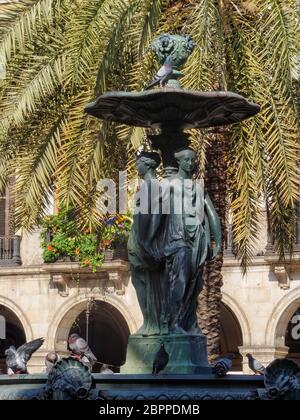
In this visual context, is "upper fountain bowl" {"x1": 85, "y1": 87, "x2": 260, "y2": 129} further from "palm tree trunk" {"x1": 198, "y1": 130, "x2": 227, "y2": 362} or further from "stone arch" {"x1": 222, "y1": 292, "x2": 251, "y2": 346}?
"stone arch" {"x1": 222, "y1": 292, "x2": 251, "y2": 346}

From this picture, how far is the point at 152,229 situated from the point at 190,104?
1.14 m

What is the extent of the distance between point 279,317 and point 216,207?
43.5 ft

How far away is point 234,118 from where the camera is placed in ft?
41.9

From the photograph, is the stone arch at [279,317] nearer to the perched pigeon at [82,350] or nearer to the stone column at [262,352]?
the stone column at [262,352]

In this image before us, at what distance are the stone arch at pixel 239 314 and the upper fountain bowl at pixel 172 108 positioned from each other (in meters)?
19.0

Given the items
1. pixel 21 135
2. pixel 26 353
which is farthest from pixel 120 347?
pixel 26 353

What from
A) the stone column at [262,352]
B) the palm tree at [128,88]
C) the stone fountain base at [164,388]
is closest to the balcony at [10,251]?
the stone column at [262,352]

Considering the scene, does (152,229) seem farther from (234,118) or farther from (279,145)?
(279,145)

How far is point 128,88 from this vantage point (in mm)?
18172

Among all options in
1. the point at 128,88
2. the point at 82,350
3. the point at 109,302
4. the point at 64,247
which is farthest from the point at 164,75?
the point at 109,302

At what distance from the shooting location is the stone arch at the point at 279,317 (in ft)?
102

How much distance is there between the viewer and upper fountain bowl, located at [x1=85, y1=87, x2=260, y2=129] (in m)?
11.9

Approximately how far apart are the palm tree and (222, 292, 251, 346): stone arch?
41.3 ft

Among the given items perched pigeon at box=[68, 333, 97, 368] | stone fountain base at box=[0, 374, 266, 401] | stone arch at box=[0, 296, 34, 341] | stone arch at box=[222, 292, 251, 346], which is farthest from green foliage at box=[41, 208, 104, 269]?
stone fountain base at box=[0, 374, 266, 401]
